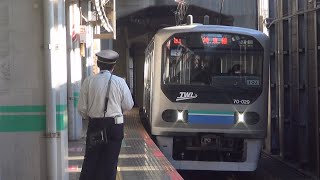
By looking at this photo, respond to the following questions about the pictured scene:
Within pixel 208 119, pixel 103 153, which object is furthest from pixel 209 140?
pixel 103 153

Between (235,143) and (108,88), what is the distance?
17.5ft

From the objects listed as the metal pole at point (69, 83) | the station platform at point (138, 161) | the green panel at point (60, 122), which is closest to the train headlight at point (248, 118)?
the station platform at point (138, 161)

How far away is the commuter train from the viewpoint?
1041 centimetres

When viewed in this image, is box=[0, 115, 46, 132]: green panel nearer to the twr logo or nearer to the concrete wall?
the twr logo

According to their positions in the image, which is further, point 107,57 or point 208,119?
point 208,119

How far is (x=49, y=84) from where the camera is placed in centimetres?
567

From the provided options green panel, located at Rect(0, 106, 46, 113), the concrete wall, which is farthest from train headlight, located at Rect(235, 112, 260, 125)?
the concrete wall

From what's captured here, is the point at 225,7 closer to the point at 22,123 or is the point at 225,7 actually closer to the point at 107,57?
the point at 107,57

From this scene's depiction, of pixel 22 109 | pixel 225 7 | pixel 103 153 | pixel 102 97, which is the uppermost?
pixel 225 7

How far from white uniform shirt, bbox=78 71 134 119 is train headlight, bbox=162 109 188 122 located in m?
4.54

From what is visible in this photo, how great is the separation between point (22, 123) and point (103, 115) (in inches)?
33.5

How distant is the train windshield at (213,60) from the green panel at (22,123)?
5017 mm

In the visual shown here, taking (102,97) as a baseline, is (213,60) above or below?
above

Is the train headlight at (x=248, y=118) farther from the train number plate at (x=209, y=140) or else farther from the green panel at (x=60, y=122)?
the green panel at (x=60, y=122)
